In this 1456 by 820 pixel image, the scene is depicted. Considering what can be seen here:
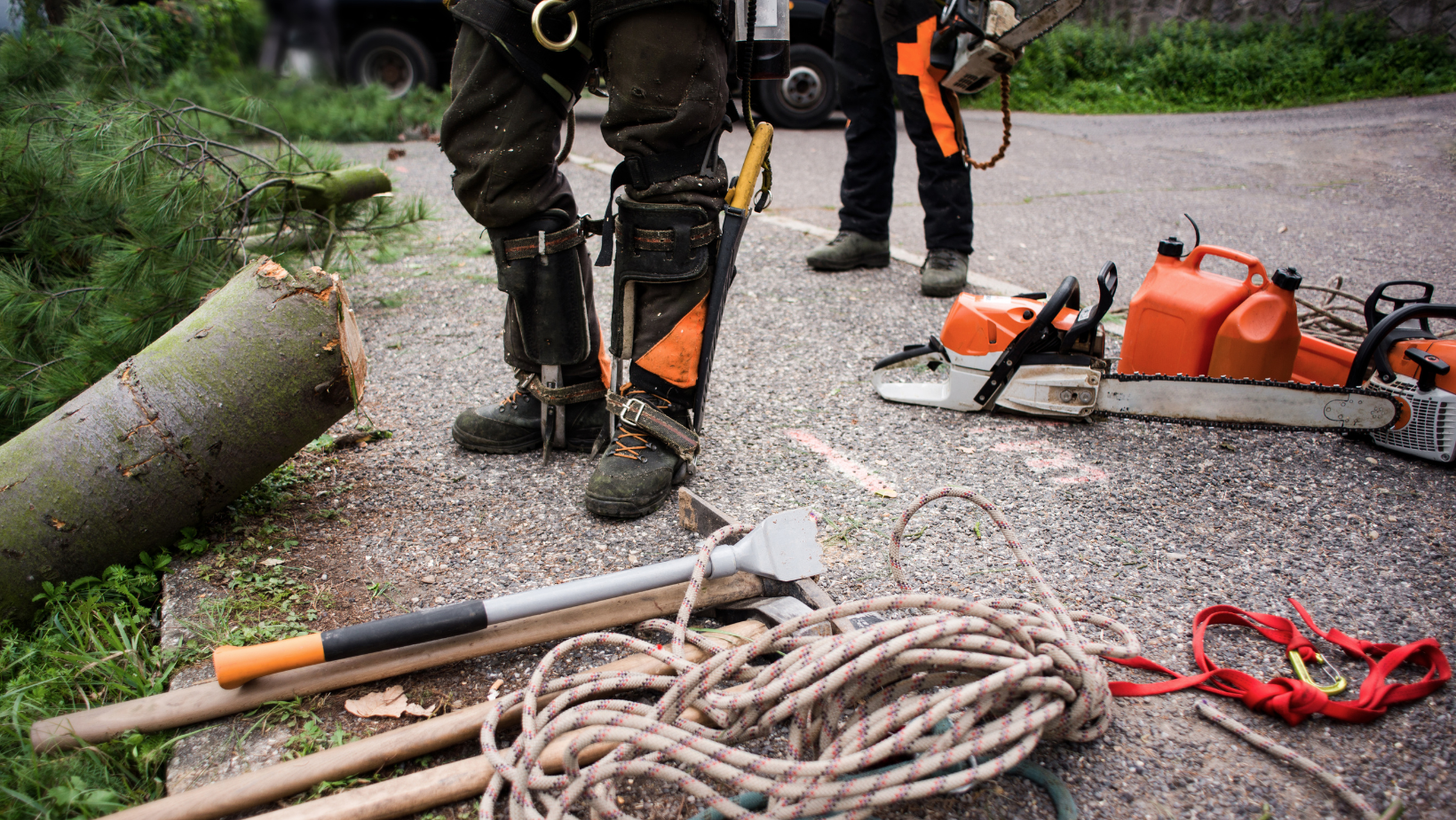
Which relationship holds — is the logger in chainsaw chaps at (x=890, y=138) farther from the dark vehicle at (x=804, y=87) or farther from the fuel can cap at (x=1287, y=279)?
the dark vehicle at (x=804, y=87)

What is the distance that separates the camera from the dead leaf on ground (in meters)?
1.40

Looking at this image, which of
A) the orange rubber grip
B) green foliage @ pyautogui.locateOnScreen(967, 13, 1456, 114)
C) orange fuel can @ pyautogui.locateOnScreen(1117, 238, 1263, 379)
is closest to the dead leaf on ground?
the orange rubber grip

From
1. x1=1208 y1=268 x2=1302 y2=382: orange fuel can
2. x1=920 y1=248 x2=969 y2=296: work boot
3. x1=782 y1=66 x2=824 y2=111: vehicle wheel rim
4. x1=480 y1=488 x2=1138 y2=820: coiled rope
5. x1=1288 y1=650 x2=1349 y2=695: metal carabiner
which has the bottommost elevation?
x1=1288 y1=650 x2=1349 y2=695: metal carabiner

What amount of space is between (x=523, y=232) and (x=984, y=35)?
6.02 ft

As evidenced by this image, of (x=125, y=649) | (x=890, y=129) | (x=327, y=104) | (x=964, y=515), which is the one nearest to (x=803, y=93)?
(x=327, y=104)

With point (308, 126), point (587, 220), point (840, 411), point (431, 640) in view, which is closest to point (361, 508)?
point (431, 640)

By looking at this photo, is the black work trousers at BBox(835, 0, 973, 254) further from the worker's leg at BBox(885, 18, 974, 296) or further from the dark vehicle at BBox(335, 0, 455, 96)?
the dark vehicle at BBox(335, 0, 455, 96)

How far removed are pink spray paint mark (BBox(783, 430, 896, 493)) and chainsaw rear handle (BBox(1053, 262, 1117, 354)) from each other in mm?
701

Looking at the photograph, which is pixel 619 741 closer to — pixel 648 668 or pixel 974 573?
pixel 648 668

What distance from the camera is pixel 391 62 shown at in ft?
26.0

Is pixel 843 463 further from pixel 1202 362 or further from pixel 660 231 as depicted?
pixel 1202 362

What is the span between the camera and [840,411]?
2584 millimetres

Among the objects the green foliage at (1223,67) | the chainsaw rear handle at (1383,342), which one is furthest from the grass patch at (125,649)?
the green foliage at (1223,67)

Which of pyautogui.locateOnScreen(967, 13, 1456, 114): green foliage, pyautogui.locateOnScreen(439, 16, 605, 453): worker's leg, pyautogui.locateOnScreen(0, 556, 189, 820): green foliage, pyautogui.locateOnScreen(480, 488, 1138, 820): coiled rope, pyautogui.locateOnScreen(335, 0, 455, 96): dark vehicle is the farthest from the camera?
pyautogui.locateOnScreen(967, 13, 1456, 114): green foliage
